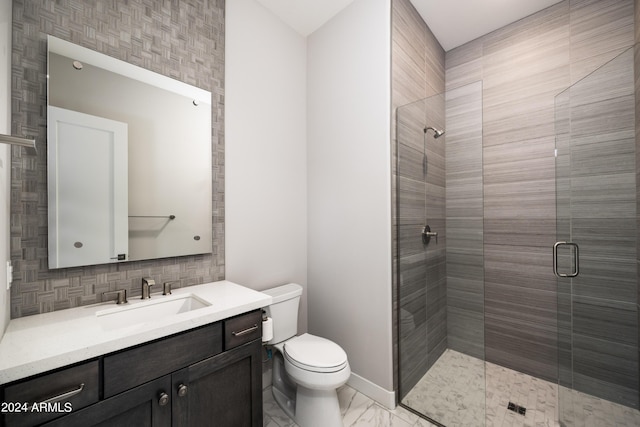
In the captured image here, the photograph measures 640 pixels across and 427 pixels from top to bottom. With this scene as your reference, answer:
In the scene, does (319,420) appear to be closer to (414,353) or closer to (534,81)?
(414,353)

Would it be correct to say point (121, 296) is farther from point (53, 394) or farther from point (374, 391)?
point (374, 391)

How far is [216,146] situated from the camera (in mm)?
1731

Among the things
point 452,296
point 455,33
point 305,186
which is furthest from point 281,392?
point 455,33

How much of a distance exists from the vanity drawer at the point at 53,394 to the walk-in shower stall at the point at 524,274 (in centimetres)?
159

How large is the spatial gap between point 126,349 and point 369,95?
74.4 inches

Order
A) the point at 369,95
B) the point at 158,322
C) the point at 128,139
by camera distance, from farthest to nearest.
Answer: the point at 369,95
the point at 128,139
the point at 158,322

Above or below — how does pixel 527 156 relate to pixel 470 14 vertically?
below

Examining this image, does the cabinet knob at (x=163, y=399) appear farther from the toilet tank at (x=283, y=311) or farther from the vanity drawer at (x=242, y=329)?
the toilet tank at (x=283, y=311)

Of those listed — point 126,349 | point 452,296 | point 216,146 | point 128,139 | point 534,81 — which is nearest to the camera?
point 126,349

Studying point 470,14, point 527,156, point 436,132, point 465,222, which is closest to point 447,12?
point 470,14

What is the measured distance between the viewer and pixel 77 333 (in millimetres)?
979

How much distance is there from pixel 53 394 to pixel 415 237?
5.84 ft

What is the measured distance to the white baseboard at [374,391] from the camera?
174cm

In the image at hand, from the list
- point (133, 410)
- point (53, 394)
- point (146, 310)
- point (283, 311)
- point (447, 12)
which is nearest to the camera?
point (53, 394)
